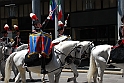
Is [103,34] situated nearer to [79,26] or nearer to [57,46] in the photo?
[79,26]

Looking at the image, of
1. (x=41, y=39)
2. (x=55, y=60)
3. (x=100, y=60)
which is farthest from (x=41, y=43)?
(x=100, y=60)

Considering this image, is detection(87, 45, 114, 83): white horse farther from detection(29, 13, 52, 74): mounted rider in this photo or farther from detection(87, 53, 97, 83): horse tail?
detection(29, 13, 52, 74): mounted rider

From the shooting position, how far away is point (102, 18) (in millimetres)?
25141

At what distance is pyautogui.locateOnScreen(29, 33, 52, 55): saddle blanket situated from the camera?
30.8ft

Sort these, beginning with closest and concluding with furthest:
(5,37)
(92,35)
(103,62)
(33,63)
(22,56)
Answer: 1. (33,63)
2. (22,56)
3. (103,62)
4. (5,37)
5. (92,35)

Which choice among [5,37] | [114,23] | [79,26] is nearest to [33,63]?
[5,37]

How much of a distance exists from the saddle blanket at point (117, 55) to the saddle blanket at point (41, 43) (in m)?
2.55

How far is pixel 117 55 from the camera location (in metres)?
10.7

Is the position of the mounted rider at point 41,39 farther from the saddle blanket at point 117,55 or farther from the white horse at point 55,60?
the saddle blanket at point 117,55

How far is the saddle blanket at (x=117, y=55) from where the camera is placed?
1057 centimetres

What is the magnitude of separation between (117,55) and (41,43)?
2.80m

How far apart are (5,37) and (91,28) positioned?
1199cm

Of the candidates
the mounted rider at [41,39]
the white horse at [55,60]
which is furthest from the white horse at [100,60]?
the mounted rider at [41,39]

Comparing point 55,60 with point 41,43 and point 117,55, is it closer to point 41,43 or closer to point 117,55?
point 41,43
